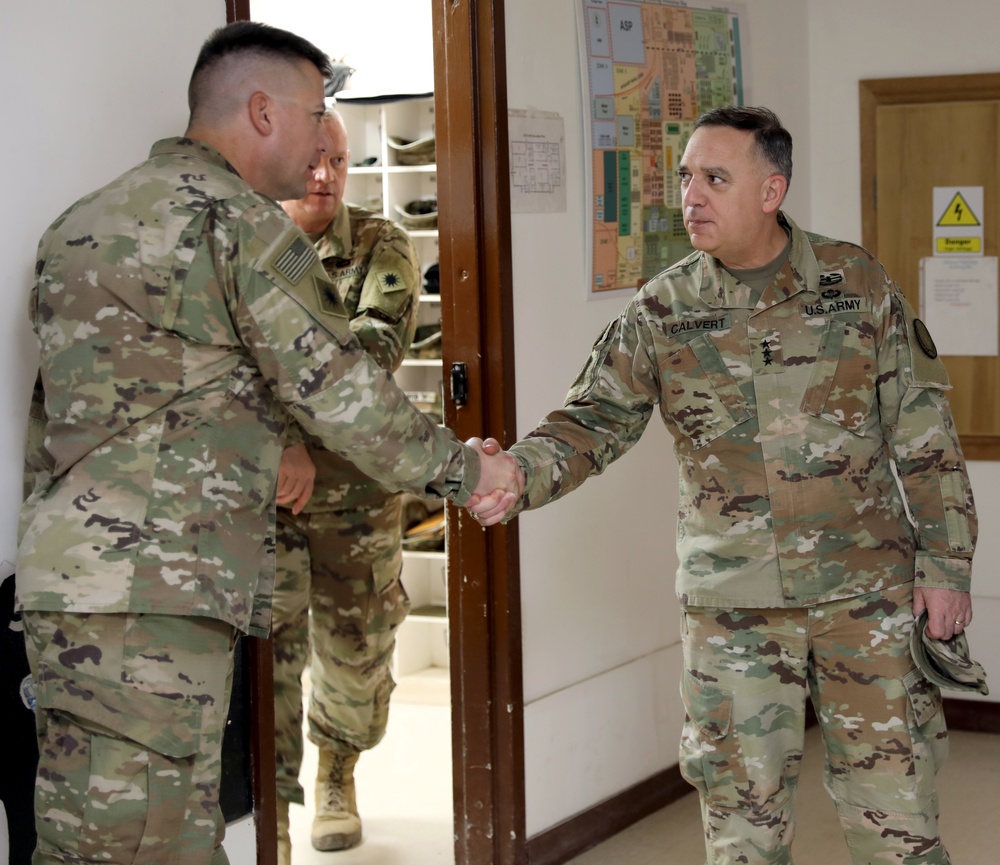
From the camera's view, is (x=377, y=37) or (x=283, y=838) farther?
(x=377, y=37)

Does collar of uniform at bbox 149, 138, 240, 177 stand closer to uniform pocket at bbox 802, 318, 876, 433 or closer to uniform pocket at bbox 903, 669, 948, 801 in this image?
uniform pocket at bbox 802, 318, 876, 433

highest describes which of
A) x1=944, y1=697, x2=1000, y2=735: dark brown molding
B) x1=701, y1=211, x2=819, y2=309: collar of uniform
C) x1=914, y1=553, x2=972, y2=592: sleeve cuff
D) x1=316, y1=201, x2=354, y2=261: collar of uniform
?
x1=316, y1=201, x2=354, y2=261: collar of uniform

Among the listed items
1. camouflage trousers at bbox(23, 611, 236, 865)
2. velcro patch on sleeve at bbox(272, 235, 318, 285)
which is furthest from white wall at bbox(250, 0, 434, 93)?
camouflage trousers at bbox(23, 611, 236, 865)

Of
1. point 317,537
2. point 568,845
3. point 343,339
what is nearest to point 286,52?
point 343,339

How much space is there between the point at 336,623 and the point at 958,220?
2.44 metres

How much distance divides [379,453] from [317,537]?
1.43 metres

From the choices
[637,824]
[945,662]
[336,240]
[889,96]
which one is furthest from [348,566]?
[889,96]

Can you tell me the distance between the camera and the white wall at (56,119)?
207 cm

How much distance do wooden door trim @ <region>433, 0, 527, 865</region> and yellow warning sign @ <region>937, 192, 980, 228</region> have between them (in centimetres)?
183

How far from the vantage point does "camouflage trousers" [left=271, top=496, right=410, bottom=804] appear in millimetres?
3311

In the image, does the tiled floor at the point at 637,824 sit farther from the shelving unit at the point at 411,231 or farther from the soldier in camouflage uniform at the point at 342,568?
the shelving unit at the point at 411,231

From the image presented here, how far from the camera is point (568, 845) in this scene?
332cm

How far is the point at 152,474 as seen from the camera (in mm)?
1830

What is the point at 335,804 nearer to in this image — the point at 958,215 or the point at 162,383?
the point at 162,383
